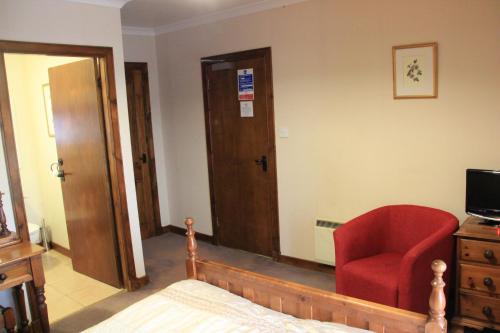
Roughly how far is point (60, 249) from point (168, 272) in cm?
155

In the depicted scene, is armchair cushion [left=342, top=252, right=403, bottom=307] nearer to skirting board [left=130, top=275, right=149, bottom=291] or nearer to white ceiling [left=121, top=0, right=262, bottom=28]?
skirting board [left=130, top=275, right=149, bottom=291]

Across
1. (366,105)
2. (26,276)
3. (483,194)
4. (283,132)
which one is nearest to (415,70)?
(366,105)

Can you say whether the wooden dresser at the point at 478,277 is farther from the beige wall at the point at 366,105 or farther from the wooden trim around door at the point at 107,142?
the wooden trim around door at the point at 107,142

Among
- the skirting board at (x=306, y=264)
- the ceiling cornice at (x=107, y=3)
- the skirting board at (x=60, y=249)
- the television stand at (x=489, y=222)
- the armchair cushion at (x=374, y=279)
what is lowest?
the skirting board at (x=306, y=264)

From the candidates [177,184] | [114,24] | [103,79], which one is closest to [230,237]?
[177,184]

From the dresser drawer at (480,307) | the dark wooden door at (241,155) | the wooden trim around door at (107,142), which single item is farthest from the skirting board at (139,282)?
the dresser drawer at (480,307)

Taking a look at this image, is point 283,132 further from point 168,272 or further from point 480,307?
point 480,307

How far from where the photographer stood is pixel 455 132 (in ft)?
9.59

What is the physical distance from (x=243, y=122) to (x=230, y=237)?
4.28 feet

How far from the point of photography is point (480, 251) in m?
2.44

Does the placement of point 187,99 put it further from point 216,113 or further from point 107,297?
point 107,297

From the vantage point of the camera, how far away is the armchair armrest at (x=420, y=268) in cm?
239

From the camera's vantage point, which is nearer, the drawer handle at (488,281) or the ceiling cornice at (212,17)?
the drawer handle at (488,281)

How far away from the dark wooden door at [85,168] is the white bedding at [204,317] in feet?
5.75
